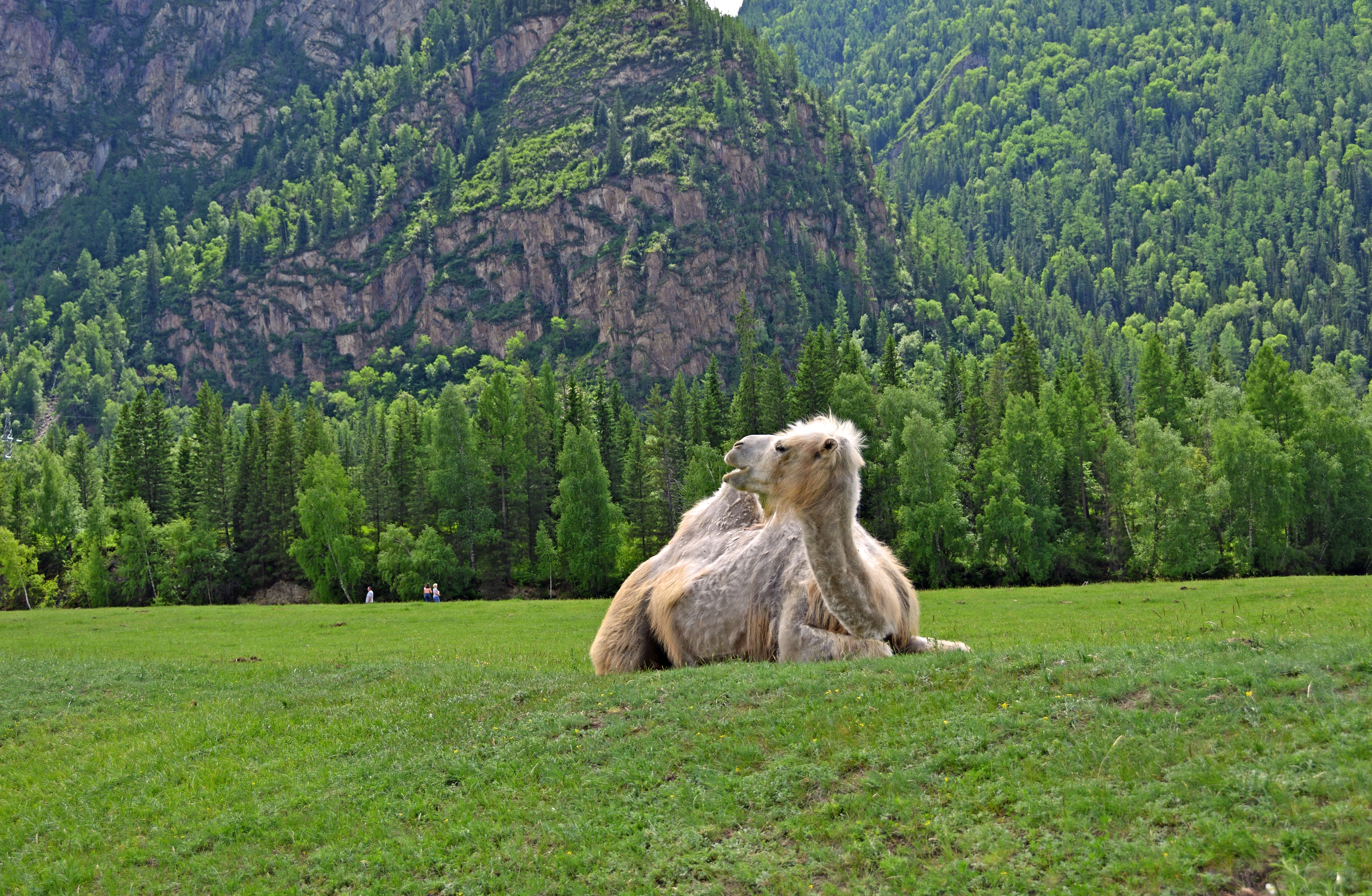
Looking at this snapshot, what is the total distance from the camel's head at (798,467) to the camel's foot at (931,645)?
263cm

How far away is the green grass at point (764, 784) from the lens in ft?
23.3

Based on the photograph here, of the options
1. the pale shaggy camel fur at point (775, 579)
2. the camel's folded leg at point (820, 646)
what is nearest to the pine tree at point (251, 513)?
the pale shaggy camel fur at point (775, 579)

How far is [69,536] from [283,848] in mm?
90955

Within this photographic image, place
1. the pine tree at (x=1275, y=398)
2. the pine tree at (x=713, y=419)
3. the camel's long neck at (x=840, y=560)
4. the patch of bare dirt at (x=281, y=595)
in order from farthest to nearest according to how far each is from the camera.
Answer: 1. the patch of bare dirt at (x=281, y=595)
2. the pine tree at (x=713, y=419)
3. the pine tree at (x=1275, y=398)
4. the camel's long neck at (x=840, y=560)

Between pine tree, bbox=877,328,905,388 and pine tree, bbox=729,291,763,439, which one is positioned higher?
pine tree, bbox=877,328,905,388

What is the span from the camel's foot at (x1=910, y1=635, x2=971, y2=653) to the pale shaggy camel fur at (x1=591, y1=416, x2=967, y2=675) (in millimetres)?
27

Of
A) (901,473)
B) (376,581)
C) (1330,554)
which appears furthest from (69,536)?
(1330,554)

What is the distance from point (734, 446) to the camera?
41.5 ft

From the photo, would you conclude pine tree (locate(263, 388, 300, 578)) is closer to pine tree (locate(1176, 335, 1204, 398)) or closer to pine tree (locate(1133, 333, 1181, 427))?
pine tree (locate(1133, 333, 1181, 427))

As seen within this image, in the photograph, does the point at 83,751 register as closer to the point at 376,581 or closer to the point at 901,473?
the point at 901,473

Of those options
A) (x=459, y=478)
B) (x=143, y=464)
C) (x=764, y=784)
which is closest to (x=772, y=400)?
(x=459, y=478)

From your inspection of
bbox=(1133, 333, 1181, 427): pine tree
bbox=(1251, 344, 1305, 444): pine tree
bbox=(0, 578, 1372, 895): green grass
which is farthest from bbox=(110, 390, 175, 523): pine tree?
bbox=(1251, 344, 1305, 444): pine tree

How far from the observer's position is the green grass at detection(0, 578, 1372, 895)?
7.09m

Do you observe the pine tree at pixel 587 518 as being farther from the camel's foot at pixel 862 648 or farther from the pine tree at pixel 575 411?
the camel's foot at pixel 862 648
